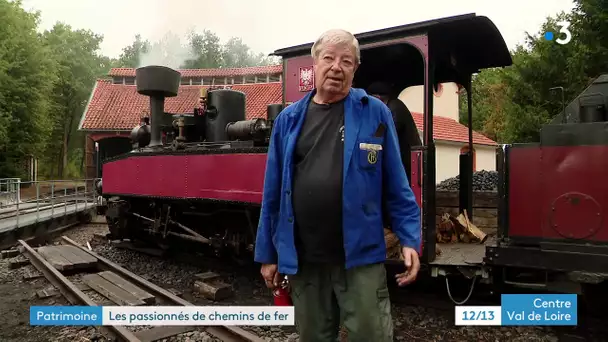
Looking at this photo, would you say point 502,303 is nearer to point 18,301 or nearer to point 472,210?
point 472,210

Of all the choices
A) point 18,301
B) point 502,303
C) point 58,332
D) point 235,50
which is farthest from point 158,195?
point 235,50

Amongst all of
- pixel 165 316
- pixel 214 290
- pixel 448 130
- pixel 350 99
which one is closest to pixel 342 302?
pixel 350 99

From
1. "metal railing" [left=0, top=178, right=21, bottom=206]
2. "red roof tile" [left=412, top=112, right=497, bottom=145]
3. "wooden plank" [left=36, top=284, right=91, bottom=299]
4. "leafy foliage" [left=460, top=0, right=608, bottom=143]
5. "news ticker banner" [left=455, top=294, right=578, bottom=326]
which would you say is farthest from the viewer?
"red roof tile" [left=412, top=112, right=497, bottom=145]

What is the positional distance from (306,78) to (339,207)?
126 inches

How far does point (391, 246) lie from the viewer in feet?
13.4

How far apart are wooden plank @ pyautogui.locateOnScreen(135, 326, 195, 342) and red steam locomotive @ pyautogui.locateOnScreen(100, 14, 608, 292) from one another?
1.59 meters

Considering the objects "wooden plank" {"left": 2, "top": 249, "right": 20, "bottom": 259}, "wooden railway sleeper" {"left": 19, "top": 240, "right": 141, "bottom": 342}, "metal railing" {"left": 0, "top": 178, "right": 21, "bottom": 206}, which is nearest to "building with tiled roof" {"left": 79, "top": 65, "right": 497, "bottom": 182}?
"metal railing" {"left": 0, "top": 178, "right": 21, "bottom": 206}

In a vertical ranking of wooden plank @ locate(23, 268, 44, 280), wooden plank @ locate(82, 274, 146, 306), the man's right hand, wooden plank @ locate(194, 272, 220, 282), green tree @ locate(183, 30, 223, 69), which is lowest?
wooden plank @ locate(23, 268, 44, 280)

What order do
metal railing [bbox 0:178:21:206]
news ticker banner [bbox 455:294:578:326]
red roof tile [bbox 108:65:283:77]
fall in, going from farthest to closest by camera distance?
1. red roof tile [bbox 108:65:283:77]
2. metal railing [bbox 0:178:21:206]
3. news ticker banner [bbox 455:294:578:326]

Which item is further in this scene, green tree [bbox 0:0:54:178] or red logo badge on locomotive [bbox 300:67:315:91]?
green tree [bbox 0:0:54:178]

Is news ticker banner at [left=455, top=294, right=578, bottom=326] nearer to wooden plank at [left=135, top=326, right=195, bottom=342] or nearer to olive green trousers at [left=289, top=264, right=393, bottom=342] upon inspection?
olive green trousers at [left=289, top=264, right=393, bottom=342]

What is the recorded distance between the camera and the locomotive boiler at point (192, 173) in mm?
5570

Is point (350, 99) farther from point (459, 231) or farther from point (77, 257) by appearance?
point (77, 257)

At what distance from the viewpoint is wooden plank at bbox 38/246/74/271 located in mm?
6516
